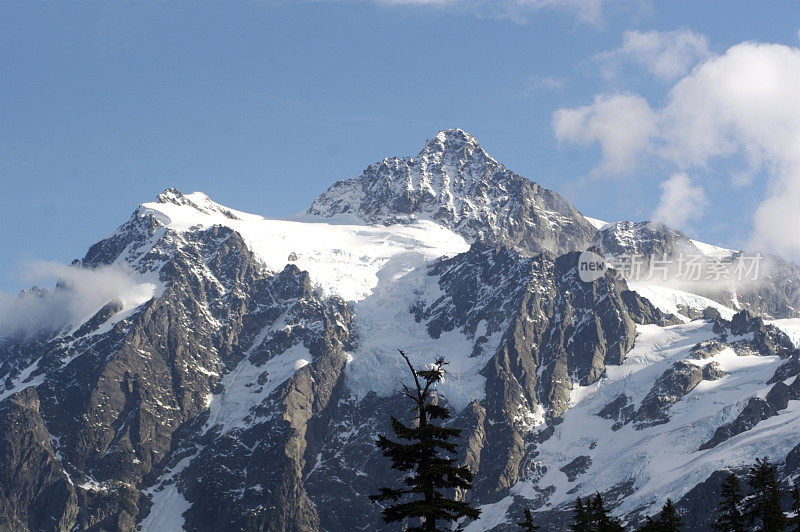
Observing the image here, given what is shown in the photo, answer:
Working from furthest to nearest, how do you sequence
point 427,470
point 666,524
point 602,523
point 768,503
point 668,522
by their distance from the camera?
point 668,522, point 666,524, point 602,523, point 768,503, point 427,470

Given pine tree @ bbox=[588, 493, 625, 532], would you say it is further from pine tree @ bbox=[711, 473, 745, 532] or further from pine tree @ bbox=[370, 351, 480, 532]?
pine tree @ bbox=[370, 351, 480, 532]

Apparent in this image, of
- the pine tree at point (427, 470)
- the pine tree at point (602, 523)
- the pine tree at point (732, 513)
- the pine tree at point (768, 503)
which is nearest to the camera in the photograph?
the pine tree at point (427, 470)

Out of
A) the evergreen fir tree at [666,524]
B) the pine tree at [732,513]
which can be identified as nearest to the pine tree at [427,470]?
the pine tree at [732,513]

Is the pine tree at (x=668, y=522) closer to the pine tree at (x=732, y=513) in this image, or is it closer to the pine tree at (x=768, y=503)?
the pine tree at (x=732, y=513)

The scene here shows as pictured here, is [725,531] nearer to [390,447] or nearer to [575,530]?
[575,530]

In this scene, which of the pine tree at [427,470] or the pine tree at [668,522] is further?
the pine tree at [668,522]

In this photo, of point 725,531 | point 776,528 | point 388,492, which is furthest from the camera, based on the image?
point 725,531

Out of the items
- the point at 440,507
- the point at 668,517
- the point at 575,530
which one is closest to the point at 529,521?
the point at 575,530

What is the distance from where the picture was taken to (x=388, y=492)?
→ 62656mm

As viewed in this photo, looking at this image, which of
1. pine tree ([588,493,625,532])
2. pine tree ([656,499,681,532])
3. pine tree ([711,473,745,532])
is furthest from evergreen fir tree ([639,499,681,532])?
pine tree ([711,473,745,532])

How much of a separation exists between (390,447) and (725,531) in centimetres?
4709

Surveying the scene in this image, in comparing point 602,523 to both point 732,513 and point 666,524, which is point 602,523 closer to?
point 666,524

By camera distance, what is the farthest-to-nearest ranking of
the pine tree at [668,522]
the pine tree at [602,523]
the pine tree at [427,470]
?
the pine tree at [668,522], the pine tree at [602,523], the pine tree at [427,470]

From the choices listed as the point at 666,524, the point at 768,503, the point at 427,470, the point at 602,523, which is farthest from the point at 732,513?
the point at 427,470
